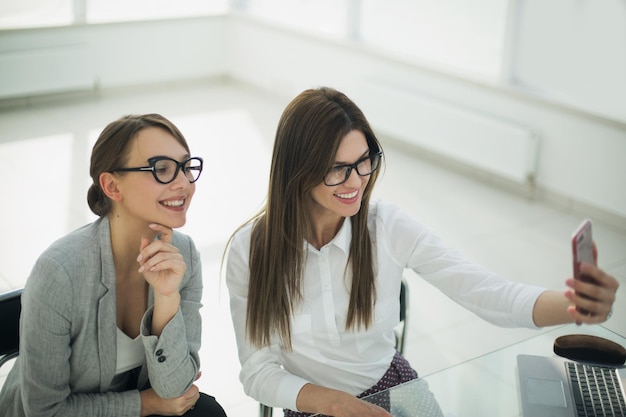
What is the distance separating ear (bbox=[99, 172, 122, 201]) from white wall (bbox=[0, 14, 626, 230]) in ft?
11.1

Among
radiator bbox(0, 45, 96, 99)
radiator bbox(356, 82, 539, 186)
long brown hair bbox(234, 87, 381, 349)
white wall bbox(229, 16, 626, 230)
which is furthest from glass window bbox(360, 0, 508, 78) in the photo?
long brown hair bbox(234, 87, 381, 349)

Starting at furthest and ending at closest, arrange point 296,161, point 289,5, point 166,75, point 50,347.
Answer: point 166,75, point 289,5, point 296,161, point 50,347

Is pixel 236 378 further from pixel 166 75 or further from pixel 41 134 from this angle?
pixel 166 75

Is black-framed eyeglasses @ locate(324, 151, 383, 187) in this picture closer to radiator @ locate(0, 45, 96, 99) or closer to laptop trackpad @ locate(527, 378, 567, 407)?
laptop trackpad @ locate(527, 378, 567, 407)

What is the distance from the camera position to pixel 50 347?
71.6 inches

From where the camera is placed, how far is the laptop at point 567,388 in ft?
6.07

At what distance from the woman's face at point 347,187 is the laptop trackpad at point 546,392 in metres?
0.59

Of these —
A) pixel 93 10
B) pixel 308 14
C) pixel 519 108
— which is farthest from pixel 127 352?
pixel 93 10

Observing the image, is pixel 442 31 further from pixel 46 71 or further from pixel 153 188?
pixel 153 188

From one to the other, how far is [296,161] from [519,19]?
348 cm

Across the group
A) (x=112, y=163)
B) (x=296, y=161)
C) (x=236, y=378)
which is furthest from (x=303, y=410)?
(x=236, y=378)

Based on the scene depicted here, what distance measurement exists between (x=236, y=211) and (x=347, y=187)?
9.74ft

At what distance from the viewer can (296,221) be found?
201cm

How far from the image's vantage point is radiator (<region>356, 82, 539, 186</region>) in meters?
5.09
